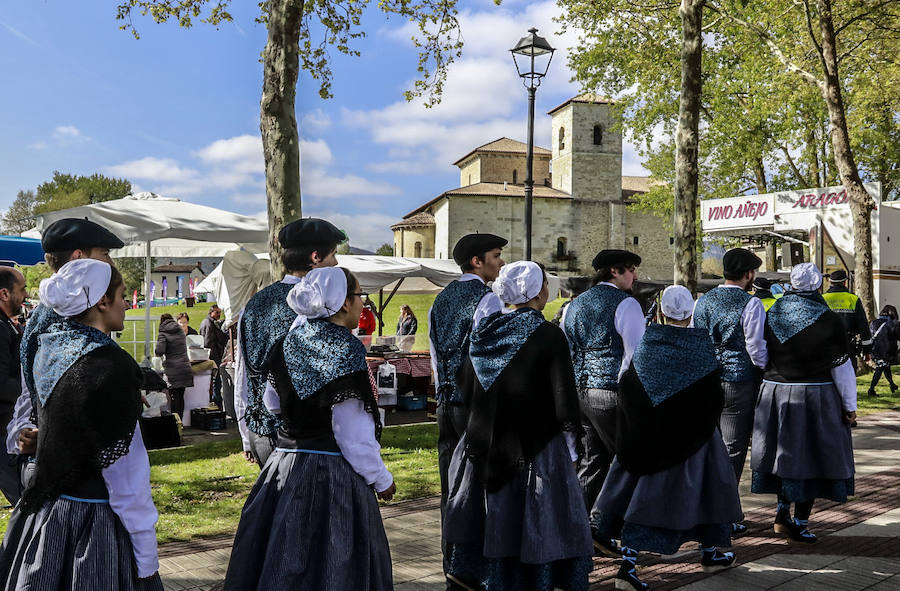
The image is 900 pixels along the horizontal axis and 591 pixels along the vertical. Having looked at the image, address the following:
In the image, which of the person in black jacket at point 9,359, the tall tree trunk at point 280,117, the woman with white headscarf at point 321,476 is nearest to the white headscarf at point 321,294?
the woman with white headscarf at point 321,476

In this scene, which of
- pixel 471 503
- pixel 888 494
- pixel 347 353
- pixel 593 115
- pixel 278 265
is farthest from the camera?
pixel 593 115

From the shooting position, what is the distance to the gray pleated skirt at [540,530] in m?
3.92

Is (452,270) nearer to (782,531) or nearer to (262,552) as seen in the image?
(782,531)

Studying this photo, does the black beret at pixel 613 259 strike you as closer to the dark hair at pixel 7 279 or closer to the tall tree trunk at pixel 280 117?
the tall tree trunk at pixel 280 117

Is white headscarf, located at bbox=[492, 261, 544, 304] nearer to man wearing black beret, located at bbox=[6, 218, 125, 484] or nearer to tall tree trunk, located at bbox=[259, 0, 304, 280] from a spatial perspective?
man wearing black beret, located at bbox=[6, 218, 125, 484]

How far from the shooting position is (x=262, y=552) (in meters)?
3.30

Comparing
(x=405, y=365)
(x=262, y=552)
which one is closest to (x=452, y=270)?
(x=405, y=365)

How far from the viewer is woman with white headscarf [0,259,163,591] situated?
8.71 feet

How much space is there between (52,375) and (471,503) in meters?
2.37

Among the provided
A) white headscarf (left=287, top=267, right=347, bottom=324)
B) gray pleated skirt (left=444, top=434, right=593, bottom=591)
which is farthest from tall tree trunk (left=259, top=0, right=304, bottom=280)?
white headscarf (left=287, top=267, right=347, bottom=324)

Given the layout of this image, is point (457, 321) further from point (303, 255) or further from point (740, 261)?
point (740, 261)

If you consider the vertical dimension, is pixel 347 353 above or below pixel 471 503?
above

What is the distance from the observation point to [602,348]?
17.2 ft

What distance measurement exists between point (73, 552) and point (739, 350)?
4.81 m
